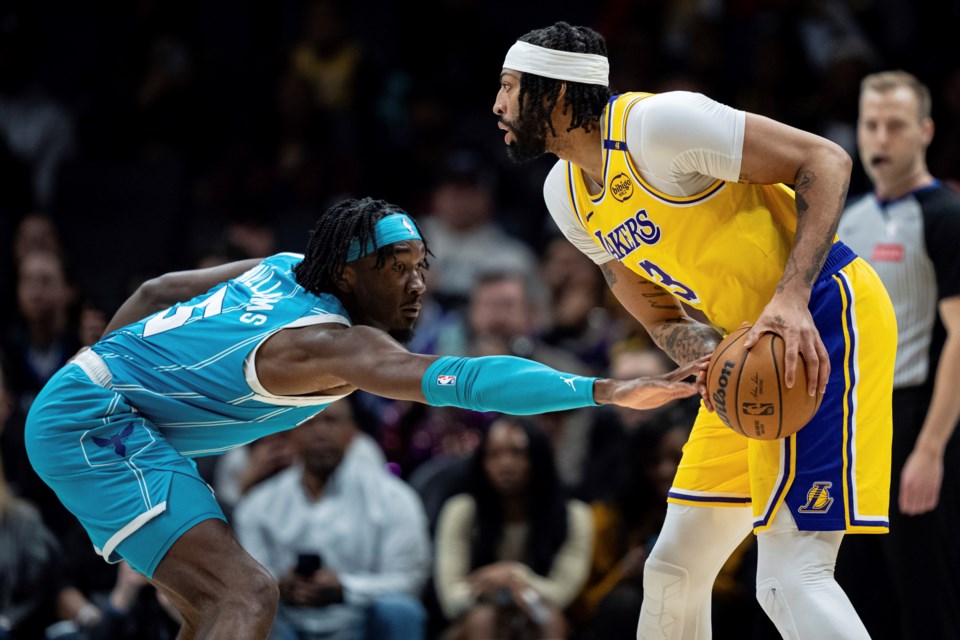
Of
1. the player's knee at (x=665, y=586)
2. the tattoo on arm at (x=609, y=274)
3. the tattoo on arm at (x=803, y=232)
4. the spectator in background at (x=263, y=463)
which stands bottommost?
the spectator in background at (x=263, y=463)

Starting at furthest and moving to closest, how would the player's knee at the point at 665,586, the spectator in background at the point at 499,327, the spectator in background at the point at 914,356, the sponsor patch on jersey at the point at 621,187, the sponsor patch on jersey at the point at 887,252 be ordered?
the spectator in background at the point at 499,327 < the sponsor patch on jersey at the point at 887,252 < the spectator in background at the point at 914,356 < the player's knee at the point at 665,586 < the sponsor patch on jersey at the point at 621,187

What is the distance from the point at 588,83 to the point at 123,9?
880cm

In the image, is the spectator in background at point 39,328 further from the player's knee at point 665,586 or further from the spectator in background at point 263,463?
the player's knee at point 665,586

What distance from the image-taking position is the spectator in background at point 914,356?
5500 mm

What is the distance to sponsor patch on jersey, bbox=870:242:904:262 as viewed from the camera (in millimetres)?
5703

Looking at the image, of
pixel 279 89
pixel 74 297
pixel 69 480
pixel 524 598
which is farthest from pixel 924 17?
pixel 69 480

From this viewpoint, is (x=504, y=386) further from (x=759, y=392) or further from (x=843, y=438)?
(x=843, y=438)

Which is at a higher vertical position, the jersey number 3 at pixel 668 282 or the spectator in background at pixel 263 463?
the jersey number 3 at pixel 668 282

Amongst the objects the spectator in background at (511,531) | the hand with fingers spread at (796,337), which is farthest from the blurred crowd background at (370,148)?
the hand with fingers spread at (796,337)

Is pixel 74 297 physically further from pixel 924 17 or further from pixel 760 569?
pixel 924 17

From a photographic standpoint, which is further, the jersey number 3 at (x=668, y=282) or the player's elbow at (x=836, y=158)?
the jersey number 3 at (x=668, y=282)

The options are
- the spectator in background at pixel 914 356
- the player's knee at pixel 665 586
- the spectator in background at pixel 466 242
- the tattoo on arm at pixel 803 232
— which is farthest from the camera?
the spectator in background at pixel 466 242

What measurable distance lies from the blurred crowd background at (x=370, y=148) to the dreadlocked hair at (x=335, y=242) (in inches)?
119

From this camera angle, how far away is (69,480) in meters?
4.33
